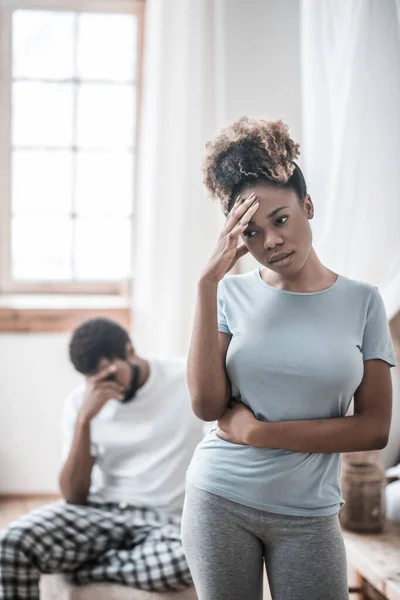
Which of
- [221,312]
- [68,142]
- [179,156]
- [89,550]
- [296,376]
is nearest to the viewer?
[296,376]

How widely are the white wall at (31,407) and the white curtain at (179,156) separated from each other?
0.53 m

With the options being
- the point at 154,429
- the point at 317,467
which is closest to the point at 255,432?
the point at 317,467

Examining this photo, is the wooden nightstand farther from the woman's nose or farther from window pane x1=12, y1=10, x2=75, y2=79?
window pane x1=12, y1=10, x2=75, y2=79

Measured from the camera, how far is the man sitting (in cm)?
190

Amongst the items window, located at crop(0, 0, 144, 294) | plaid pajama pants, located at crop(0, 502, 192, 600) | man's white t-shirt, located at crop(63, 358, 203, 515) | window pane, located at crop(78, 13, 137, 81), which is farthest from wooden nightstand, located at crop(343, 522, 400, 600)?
window pane, located at crop(78, 13, 137, 81)

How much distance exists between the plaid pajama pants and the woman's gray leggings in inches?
28.5

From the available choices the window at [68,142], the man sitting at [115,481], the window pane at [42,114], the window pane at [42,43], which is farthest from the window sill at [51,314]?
the man sitting at [115,481]

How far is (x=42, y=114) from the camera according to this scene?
3.66 m

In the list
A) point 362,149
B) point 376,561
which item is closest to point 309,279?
point 362,149

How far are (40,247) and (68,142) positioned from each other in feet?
1.60

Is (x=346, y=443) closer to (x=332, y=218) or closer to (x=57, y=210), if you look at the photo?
(x=332, y=218)

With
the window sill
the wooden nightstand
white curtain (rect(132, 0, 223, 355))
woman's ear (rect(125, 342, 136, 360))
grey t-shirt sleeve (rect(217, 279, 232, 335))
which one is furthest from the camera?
the window sill

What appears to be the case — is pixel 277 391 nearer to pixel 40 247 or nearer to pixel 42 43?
pixel 40 247

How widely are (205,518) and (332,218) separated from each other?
90 centimetres
